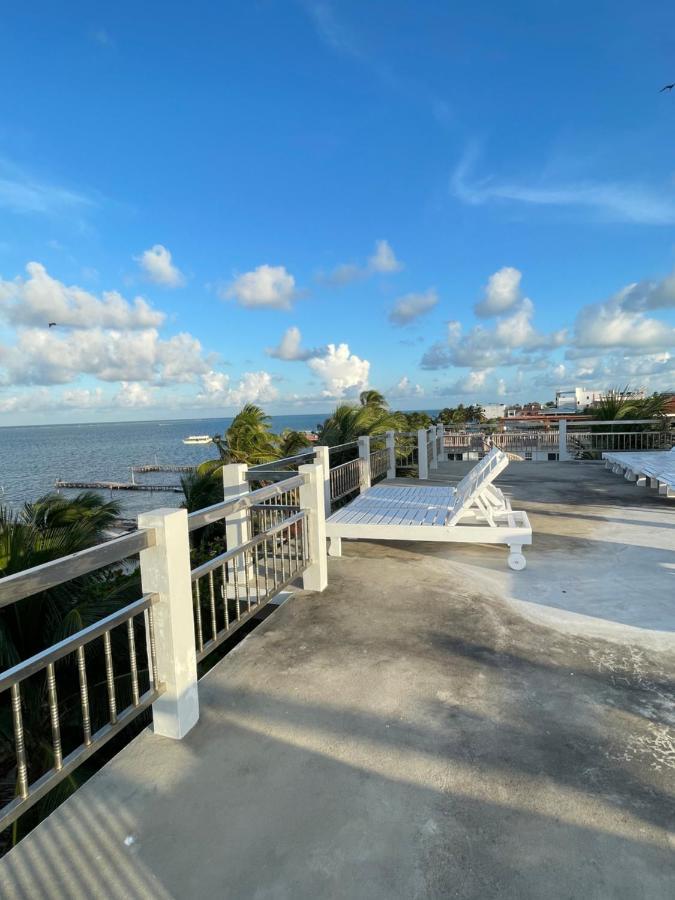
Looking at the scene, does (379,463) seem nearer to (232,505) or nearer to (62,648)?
(232,505)

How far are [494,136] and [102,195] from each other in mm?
13539

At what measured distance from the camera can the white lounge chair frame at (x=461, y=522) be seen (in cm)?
470

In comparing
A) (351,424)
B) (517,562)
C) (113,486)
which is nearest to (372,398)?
(351,424)

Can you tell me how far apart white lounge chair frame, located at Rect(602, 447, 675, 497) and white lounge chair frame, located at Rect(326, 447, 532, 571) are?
3.09 m

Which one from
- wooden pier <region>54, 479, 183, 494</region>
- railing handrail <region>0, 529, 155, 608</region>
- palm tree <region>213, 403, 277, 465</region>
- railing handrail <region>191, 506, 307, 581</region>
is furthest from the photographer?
wooden pier <region>54, 479, 183, 494</region>

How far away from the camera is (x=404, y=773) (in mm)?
1966

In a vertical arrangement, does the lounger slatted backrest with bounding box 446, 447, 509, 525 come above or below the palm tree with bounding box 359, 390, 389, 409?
below

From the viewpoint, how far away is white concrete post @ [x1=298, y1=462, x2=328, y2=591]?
4.17m

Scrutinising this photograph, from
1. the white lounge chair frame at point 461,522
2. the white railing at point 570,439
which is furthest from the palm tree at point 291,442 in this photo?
the white lounge chair frame at point 461,522

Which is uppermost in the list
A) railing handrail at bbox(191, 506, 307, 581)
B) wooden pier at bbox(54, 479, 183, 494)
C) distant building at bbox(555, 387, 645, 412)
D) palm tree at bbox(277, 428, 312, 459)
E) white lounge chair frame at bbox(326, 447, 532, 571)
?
distant building at bbox(555, 387, 645, 412)

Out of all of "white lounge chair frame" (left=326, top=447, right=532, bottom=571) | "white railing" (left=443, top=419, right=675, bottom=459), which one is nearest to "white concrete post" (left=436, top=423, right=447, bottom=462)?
"white railing" (left=443, top=419, right=675, bottom=459)

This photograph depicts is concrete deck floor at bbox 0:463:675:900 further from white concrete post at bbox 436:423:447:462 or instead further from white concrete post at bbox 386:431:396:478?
white concrete post at bbox 436:423:447:462

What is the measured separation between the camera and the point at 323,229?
21.5m

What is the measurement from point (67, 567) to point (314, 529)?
8.54ft
